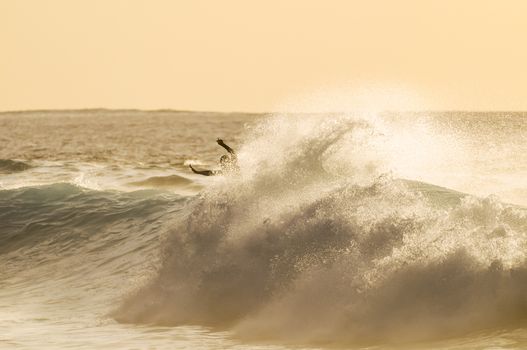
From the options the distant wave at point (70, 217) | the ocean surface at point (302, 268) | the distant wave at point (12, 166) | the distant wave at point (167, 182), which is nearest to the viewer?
the ocean surface at point (302, 268)

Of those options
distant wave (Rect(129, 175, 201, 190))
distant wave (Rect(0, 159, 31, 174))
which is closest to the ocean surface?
distant wave (Rect(129, 175, 201, 190))

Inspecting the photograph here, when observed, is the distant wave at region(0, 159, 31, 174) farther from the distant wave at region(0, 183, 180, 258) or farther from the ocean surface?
the ocean surface

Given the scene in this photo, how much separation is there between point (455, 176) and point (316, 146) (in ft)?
30.6

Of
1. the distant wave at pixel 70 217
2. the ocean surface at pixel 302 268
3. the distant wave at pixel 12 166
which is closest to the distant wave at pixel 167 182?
the distant wave at pixel 70 217

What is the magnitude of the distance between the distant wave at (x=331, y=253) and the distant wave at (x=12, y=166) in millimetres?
15103

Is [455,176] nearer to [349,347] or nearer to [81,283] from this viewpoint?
[81,283]

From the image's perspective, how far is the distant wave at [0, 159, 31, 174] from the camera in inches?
1043

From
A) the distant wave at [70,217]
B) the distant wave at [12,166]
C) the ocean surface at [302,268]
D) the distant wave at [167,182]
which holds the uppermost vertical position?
the distant wave at [12,166]

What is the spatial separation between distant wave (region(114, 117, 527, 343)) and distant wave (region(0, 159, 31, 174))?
15103mm

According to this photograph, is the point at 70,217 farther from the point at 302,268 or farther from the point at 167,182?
the point at 302,268

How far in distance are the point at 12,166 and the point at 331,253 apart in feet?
62.6

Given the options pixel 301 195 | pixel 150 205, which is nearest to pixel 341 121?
pixel 301 195

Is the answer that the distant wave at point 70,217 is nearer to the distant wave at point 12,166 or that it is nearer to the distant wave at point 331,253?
the distant wave at point 331,253

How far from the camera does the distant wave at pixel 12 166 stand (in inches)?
1043
